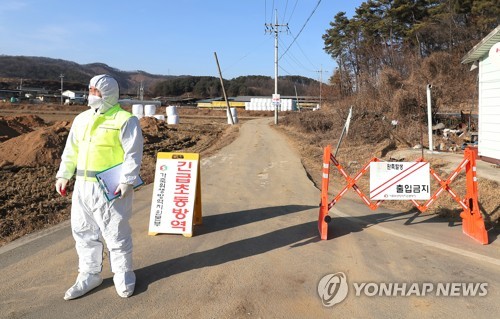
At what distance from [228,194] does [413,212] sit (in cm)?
388

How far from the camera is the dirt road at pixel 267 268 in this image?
3883 mm

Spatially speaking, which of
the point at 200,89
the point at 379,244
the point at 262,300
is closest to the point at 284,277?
the point at 262,300

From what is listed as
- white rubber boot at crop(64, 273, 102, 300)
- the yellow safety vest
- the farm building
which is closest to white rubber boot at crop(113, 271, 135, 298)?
white rubber boot at crop(64, 273, 102, 300)

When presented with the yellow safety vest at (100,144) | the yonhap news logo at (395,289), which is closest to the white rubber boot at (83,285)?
the yellow safety vest at (100,144)

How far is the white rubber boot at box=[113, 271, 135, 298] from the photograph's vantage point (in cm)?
405

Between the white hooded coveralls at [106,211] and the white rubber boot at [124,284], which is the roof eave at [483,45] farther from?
the white rubber boot at [124,284]

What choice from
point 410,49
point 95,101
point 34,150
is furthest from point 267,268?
point 410,49

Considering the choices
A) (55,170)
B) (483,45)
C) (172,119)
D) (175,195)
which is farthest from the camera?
(172,119)

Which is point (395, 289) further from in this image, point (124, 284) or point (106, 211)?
point (106, 211)

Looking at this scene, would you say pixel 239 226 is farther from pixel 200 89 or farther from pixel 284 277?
pixel 200 89

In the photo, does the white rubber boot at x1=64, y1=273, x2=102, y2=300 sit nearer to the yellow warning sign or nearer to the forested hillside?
the yellow warning sign

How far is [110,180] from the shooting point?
404 cm

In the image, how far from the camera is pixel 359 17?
6156cm

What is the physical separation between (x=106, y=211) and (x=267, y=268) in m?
1.92
